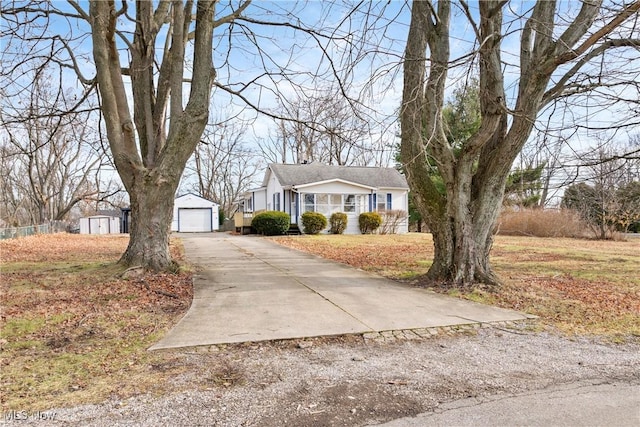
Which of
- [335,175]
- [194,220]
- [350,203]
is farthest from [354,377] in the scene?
[194,220]

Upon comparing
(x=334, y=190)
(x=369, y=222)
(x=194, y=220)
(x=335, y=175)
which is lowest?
(x=369, y=222)

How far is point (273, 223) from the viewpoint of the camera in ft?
73.4

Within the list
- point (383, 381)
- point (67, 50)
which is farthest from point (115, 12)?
point (383, 381)

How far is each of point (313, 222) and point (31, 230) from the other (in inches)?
588

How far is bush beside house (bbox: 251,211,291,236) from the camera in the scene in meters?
22.4

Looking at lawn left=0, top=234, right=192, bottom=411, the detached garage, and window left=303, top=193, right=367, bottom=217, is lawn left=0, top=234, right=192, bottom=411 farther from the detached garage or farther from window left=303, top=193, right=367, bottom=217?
the detached garage

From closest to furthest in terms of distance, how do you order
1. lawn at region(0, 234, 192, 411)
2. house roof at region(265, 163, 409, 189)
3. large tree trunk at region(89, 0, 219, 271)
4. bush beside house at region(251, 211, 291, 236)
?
lawn at region(0, 234, 192, 411), large tree trunk at region(89, 0, 219, 271), bush beside house at region(251, 211, 291, 236), house roof at region(265, 163, 409, 189)

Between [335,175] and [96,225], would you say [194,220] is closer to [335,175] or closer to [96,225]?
[96,225]

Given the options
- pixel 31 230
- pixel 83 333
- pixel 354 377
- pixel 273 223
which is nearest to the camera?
pixel 354 377

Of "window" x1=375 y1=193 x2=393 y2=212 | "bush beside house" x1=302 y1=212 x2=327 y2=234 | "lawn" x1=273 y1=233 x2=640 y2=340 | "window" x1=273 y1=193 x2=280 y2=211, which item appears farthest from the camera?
"window" x1=375 y1=193 x2=393 y2=212

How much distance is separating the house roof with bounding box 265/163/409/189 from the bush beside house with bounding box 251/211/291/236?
265cm

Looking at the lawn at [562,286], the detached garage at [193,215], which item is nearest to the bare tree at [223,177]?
the detached garage at [193,215]

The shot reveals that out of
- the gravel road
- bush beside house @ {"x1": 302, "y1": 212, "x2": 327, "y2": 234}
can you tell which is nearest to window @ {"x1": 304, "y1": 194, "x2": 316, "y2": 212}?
bush beside house @ {"x1": 302, "y1": 212, "x2": 327, "y2": 234}

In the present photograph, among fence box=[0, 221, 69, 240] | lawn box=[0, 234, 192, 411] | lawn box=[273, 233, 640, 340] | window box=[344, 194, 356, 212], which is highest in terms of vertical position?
window box=[344, 194, 356, 212]
